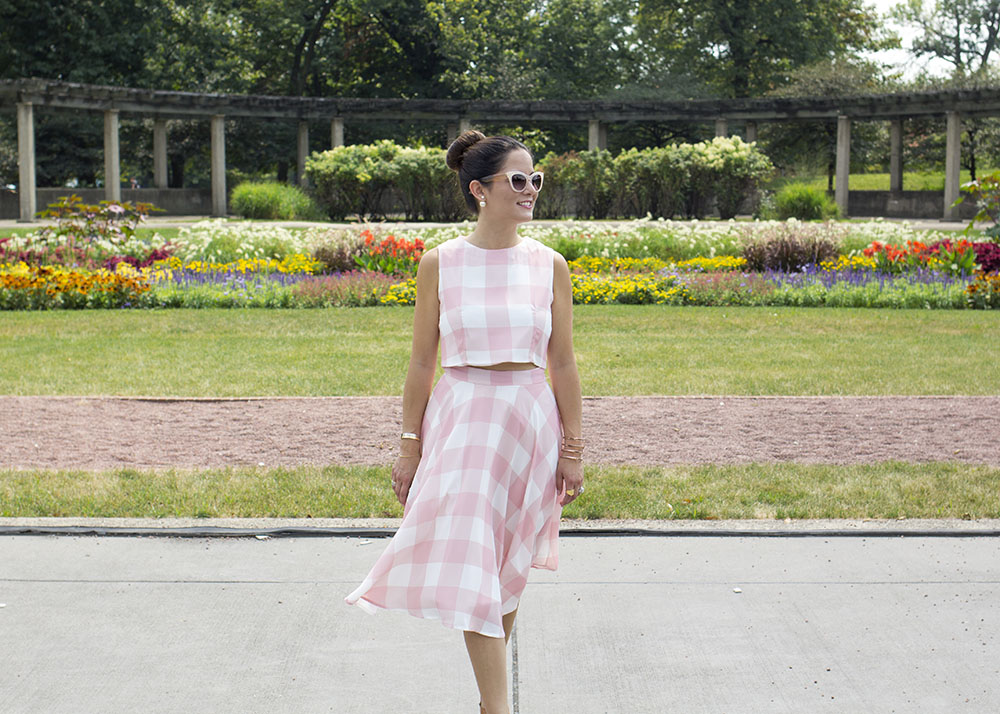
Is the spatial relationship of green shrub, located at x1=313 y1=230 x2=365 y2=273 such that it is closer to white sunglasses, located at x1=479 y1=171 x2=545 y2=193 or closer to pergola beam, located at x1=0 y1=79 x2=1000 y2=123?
white sunglasses, located at x1=479 y1=171 x2=545 y2=193

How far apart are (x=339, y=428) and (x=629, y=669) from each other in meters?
3.99

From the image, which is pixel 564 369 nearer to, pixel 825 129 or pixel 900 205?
pixel 900 205

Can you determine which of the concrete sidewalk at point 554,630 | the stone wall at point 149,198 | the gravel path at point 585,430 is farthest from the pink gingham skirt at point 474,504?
the stone wall at point 149,198

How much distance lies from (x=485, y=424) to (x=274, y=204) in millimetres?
28149

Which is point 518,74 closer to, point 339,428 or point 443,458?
point 339,428

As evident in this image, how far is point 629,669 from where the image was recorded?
11.5 feet

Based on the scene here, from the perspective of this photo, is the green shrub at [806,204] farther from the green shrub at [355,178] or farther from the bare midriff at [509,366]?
the bare midriff at [509,366]

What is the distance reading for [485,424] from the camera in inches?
122

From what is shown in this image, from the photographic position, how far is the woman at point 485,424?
9.96ft

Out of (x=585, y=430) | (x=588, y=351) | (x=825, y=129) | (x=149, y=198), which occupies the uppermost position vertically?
(x=825, y=129)

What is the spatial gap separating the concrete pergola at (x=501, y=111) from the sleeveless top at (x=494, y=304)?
28.8 meters

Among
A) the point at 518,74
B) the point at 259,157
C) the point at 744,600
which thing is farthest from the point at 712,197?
the point at 744,600

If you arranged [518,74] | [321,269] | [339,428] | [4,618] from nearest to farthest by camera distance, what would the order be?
[4,618] → [339,428] → [321,269] → [518,74]

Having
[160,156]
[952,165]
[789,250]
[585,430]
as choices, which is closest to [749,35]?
[952,165]
